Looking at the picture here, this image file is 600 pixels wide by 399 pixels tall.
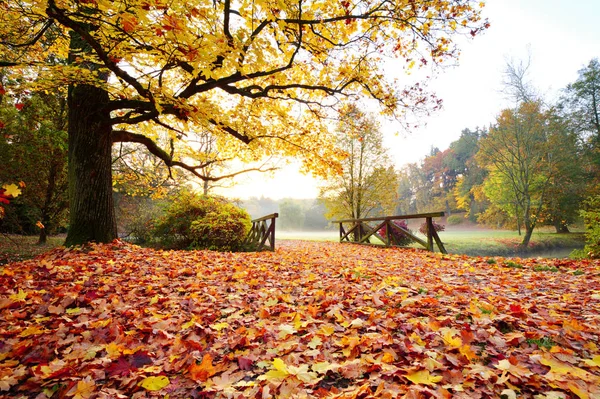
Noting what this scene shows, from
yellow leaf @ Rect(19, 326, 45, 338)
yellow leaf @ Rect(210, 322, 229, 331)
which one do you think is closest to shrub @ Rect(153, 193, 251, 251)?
yellow leaf @ Rect(19, 326, 45, 338)

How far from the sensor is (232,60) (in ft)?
11.8

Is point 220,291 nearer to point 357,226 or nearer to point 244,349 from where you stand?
point 244,349

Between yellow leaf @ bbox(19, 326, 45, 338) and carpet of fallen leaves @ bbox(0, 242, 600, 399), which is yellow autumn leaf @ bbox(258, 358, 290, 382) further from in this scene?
yellow leaf @ bbox(19, 326, 45, 338)

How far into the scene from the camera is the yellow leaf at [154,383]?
1.56 m

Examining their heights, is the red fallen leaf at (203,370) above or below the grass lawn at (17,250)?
below

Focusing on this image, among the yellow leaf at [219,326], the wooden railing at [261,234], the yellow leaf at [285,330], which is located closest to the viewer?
the yellow leaf at [285,330]

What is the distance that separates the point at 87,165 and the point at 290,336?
564cm

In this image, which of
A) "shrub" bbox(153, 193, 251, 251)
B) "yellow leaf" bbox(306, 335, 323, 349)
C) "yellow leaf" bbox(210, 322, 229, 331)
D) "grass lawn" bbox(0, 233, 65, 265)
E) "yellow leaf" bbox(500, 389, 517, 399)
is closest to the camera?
"yellow leaf" bbox(500, 389, 517, 399)

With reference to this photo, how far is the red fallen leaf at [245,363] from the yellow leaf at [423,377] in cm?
100

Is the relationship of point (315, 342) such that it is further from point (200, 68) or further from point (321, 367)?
point (200, 68)

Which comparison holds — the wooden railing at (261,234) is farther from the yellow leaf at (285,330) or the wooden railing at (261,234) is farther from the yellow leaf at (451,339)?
the yellow leaf at (451,339)

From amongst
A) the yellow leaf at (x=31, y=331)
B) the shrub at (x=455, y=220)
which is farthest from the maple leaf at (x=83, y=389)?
the shrub at (x=455, y=220)

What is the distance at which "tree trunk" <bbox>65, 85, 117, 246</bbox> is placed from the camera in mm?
5379

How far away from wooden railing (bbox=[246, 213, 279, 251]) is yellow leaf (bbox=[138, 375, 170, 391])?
6011 millimetres
